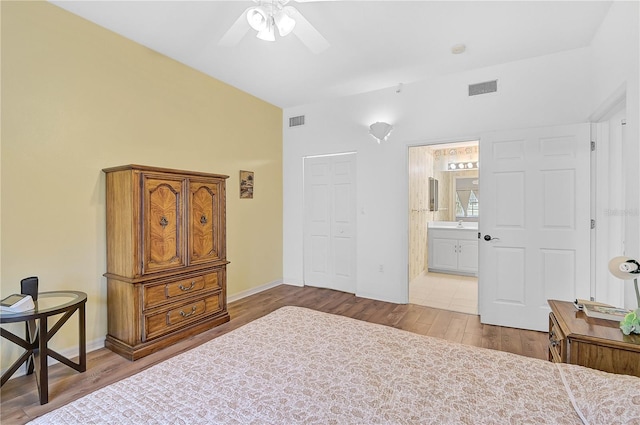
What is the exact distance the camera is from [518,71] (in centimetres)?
325

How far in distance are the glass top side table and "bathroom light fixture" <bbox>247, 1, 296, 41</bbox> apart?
236 centimetres

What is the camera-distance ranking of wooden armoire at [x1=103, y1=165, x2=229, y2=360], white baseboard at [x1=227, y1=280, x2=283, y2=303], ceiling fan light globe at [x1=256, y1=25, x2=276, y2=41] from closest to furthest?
ceiling fan light globe at [x1=256, y1=25, x2=276, y2=41] < wooden armoire at [x1=103, y1=165, x2=229, y2=360] < white baseboard at [x1=227, y1=280, x2=283, y2=303]

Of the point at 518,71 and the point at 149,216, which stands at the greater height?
the point at 518,71

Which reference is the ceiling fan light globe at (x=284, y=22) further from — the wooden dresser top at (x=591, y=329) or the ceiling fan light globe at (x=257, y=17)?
the wooden dresser top at (x=591, y=329)

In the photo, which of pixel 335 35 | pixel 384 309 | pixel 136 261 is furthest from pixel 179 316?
pixel 335 35

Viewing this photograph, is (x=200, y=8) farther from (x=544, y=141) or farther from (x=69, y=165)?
(x=544, y=141)

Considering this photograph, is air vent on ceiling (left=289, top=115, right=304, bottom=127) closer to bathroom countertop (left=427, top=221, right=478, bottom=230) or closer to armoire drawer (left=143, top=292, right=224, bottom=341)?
armoire drawer (left=143, top=292, right=224, bottom=341)

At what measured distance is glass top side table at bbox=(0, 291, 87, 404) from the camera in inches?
76.0

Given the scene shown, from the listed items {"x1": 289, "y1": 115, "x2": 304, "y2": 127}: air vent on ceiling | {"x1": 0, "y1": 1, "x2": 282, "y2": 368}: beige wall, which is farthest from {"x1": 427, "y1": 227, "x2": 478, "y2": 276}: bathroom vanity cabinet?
{"x1": 0, "y1": 1, "x2": 282, "y2": 368}: beige wall

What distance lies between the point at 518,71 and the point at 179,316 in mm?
4325

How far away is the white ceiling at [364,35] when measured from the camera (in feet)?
7.89

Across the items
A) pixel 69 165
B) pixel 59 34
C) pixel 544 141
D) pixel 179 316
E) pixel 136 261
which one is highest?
pixel 59 34

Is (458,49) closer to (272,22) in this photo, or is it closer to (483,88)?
(483,88)

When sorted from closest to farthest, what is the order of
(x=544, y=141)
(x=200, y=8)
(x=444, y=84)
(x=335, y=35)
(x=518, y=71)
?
(x=200, y=8), (x=335, y=35), (x=544, y=141), (x=518, y=71), (x=444, y=84)
